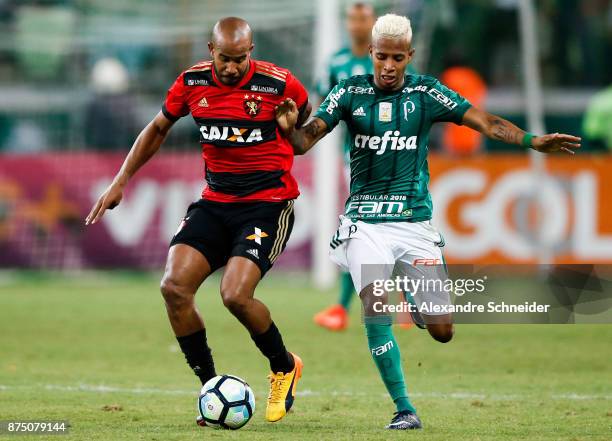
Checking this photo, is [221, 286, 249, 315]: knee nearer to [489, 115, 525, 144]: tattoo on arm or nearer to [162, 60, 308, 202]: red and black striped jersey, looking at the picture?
[162, 60, 308, 202]: red and black striped jersey

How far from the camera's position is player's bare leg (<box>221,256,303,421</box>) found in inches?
272

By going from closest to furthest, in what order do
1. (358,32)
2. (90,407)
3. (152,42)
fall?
(90,407) < (358,32) < (152,42)

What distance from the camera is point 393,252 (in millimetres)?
7074

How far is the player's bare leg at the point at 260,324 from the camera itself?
22.7 feet

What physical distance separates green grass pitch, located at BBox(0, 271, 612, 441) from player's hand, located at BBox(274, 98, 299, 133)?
60.7 inches

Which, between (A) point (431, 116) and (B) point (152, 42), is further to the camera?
(B) point (152, 42)

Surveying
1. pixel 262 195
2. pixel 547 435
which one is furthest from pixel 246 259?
pixel 547 435

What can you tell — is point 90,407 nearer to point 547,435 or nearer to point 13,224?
point 547,435

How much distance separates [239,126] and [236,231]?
0.57m

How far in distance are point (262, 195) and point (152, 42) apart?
37.4 ft

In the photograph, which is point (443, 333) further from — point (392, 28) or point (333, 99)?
point (392, 28)

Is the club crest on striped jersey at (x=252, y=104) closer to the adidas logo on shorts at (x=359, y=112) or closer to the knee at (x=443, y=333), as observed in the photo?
the adidas logo on shorts at (x=359, y=112)

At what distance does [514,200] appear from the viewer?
16000 millimetres

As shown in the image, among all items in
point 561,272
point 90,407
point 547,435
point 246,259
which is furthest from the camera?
point 561,272
